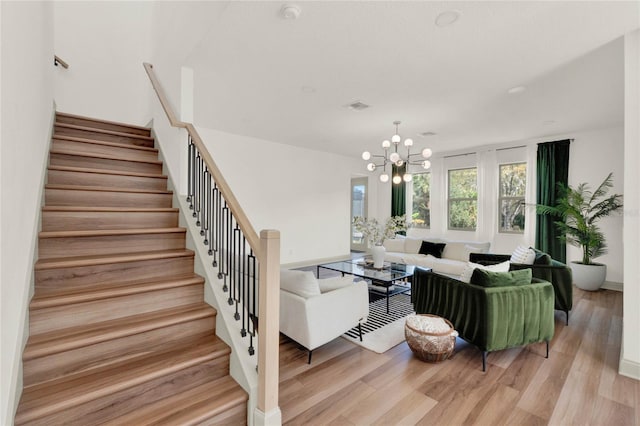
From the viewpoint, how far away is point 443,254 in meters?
5.92

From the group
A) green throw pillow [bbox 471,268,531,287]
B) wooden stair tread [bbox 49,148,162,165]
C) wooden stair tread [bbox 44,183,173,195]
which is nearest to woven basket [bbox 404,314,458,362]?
green throw pillow [bbox 471,268,531,287]

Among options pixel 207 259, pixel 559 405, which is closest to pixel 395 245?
pixel 559 405

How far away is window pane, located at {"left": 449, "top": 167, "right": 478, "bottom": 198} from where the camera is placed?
6.89 metres

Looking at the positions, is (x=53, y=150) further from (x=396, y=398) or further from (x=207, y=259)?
(x=396, y=398)

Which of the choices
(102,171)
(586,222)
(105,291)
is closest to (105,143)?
(102,171)

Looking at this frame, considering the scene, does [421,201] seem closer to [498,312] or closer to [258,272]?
[498,312]

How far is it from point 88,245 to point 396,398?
8.22ft

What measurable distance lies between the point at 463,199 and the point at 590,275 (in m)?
2.72

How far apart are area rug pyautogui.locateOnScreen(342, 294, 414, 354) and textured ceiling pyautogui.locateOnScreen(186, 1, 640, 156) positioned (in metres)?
2.76

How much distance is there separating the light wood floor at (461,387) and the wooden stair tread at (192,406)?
0.47 meters

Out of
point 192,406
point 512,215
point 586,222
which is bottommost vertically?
point 192,406

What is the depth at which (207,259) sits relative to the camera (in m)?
2.31

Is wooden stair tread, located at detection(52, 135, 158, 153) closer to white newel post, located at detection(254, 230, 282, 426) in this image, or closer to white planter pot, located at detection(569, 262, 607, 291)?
white newel post, located at detection(254, 230, 282, 426)

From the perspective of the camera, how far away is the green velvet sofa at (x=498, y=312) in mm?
2504
